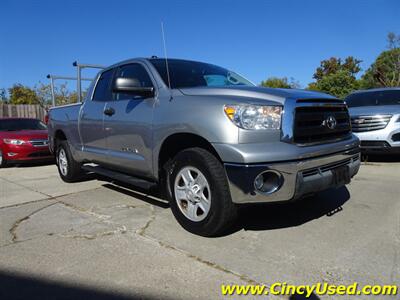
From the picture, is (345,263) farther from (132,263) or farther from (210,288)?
(132,263)

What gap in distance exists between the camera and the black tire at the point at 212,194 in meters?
3.17

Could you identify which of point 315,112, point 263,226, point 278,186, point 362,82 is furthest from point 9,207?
point 362,82

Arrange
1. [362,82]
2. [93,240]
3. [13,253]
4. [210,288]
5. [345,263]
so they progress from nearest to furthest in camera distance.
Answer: [210,288] → [345,263] → [13,253] → [93,240] → [362,82]

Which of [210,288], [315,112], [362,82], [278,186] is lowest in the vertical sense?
[210,288]

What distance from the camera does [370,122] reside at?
7344 millimetres

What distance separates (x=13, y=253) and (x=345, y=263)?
9.44ft

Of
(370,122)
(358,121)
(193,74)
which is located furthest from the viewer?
(358,121)

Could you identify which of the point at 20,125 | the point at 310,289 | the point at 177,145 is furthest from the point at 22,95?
the point at 310,289

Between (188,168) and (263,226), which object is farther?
(263,226)

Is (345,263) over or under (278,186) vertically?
under

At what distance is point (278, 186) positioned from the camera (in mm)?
3045

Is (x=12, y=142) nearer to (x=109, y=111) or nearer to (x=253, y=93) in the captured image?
(x=109, y=111)

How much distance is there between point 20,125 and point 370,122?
9211mm

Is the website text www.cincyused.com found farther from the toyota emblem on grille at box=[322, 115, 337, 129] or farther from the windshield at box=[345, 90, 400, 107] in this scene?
the windshield at box=[345, 90, 400, 107]
